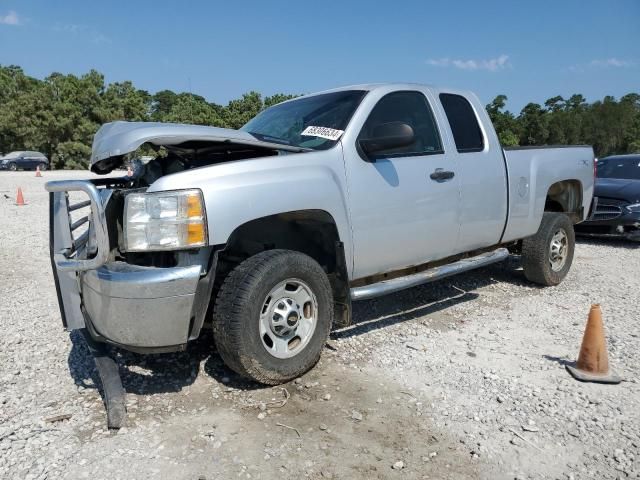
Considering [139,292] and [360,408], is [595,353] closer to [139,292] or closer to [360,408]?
[360,408]

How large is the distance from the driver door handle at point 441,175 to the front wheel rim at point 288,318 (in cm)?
150

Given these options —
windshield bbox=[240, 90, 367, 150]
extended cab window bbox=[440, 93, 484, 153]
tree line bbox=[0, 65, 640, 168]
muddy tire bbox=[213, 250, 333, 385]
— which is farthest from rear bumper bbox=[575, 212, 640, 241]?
tree line bbox=[0, 65, 640, 168]

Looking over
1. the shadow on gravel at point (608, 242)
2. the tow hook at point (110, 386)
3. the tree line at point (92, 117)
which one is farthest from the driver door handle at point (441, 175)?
the tree line at point (92, 117)

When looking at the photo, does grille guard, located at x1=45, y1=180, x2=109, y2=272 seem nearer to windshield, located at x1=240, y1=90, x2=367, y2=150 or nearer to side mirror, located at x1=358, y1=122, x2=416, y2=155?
windshield, located at x1=240, y1=90, x2=367, y2=150

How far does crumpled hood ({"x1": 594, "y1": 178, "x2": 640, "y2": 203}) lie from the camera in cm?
856

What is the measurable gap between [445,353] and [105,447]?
8.20 ft

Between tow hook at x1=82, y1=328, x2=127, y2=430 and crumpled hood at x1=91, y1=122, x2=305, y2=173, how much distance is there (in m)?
1.24

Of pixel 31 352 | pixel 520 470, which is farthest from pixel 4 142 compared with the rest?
pixel 520 470

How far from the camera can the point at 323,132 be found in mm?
3795

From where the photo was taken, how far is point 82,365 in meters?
3.74

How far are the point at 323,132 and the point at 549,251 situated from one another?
3316 millimetres

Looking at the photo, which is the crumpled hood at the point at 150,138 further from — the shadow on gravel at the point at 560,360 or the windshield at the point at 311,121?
the shadow on gravel at the point at 560,360

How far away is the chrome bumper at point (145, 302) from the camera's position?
282 cm

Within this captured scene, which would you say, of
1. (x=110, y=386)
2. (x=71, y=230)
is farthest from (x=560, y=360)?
(x=71, y=230)
